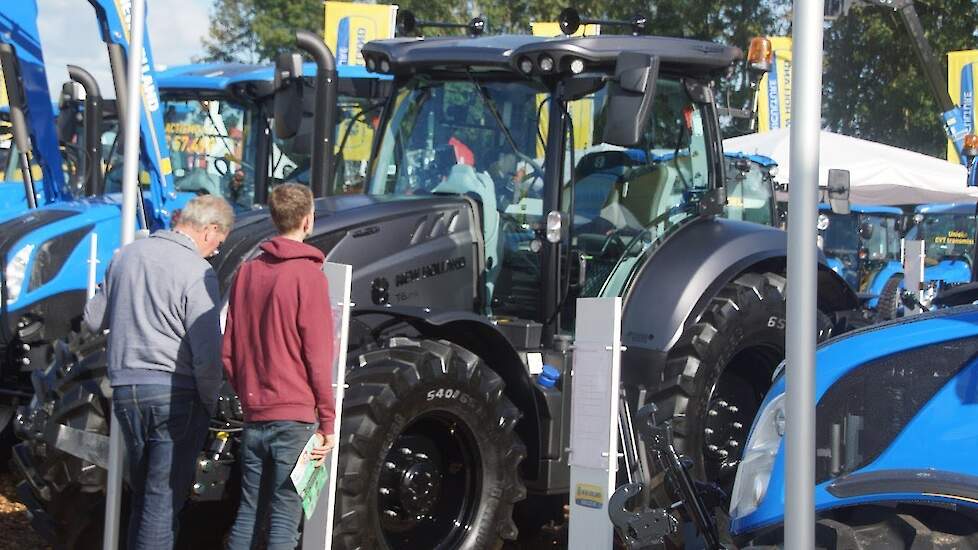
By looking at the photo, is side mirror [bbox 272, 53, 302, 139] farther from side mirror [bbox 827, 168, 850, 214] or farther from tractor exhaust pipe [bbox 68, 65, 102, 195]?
tractor exhaust pipe [bbox 68, 65, 102, 195]

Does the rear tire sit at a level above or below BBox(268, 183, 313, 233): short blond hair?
below

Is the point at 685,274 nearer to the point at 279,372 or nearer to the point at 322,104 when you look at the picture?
the point at 322,104

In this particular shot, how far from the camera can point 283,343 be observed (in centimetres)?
486

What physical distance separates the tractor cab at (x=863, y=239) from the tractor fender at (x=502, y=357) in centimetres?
1336

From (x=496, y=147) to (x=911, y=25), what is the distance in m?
5.60

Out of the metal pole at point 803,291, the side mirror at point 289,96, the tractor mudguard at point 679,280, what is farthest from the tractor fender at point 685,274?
the metal pole at point 803,291

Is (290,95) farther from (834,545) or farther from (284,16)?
(284,16)

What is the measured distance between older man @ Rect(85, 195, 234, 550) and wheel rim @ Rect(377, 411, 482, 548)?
37.2 inches

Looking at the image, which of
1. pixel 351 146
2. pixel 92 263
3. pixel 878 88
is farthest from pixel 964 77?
pixel 92 263

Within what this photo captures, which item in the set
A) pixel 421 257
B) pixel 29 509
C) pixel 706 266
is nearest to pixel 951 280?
pixel 706 266

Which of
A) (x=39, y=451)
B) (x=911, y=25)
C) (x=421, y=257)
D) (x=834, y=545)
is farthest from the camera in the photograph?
(x=911, y=25)

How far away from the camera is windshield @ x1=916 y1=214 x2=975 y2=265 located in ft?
62.2

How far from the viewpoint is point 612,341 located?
5.10 meters

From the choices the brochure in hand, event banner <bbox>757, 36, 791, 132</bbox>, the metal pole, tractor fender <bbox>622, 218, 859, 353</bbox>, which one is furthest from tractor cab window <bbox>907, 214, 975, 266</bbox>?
the metal pole
